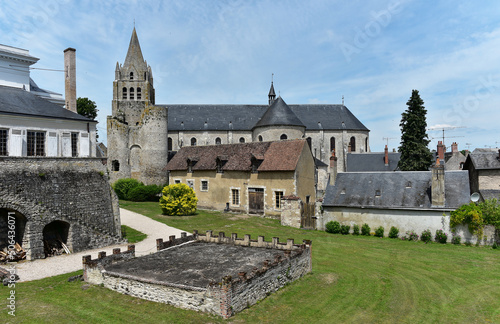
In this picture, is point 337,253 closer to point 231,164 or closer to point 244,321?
point 244,321

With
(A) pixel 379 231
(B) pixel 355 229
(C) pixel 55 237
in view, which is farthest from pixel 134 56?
(A) pixel 379 231

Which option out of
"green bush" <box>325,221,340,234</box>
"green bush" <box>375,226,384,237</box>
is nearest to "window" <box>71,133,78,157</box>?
"green bush" <box>325,221,340,234</box>

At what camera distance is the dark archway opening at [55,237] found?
49.7 feet

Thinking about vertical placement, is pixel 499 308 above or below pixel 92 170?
below

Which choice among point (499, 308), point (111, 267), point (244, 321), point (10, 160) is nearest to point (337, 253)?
point (499, 308)

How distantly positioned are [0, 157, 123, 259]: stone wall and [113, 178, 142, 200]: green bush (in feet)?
51.9

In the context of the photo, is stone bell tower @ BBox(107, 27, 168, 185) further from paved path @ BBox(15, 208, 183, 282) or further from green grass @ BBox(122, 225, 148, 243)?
green grass @ BBox(122, 225, 148, 243)

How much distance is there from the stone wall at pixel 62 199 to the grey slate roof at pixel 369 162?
32101 mm

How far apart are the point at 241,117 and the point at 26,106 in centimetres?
3047

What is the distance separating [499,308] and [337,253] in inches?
264

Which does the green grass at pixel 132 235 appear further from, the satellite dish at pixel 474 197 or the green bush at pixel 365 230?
the satellite dish at pixel 474 197

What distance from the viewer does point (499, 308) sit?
9820mm

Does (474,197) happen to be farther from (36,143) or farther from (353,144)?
(353,144)

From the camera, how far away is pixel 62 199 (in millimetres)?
16047
